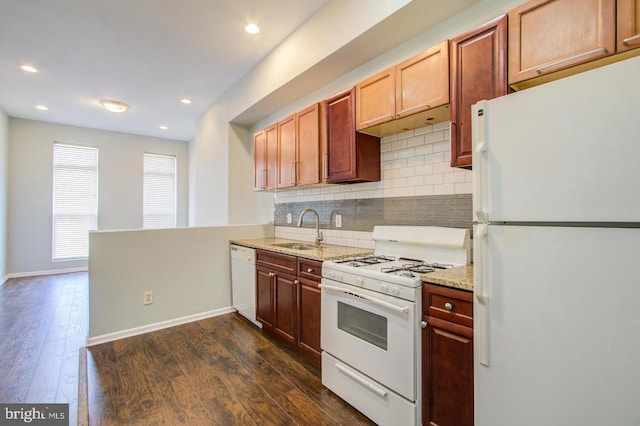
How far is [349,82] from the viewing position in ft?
10.1

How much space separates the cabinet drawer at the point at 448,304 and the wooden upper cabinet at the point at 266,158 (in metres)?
2.45

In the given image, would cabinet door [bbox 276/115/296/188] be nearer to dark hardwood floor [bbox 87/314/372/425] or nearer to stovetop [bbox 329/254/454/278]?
stovetop [bbox 329/254/454/278]

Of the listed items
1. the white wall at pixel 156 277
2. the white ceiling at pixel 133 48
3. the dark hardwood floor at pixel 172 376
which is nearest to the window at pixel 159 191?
the white ceiling at pixel 133 48

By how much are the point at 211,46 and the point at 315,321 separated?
3.19 metres

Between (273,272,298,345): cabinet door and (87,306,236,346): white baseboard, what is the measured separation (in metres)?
1.16

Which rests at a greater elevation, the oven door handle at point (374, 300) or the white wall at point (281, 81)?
the white wall at point (281, 81)

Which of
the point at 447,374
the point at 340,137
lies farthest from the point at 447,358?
the point at 340,137

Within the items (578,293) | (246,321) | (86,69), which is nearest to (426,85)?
(578,293)

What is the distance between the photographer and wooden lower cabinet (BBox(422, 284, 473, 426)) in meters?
1.44

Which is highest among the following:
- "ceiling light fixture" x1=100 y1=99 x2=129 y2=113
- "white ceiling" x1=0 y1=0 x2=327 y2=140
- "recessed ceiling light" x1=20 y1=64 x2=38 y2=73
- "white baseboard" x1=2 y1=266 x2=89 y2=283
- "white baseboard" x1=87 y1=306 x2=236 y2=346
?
"white ceiling" x1=0 y1=0 x2=327 y2=140

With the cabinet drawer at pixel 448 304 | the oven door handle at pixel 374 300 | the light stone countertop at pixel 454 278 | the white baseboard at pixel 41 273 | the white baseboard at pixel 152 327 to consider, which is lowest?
the white baseboard at pixel 152 327

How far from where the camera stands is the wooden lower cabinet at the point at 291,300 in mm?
2436

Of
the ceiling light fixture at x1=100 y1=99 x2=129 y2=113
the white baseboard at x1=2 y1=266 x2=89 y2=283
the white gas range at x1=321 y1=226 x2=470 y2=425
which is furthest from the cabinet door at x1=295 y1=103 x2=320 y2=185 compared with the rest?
the white baseboard at x1=2 y1=266 x2=89 y2=283

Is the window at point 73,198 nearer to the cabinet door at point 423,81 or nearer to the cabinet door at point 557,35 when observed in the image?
the cabinet door at point 423,81
